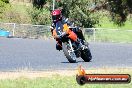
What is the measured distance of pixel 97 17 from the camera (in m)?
49.5

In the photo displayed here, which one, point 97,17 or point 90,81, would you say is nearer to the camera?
point 90,81

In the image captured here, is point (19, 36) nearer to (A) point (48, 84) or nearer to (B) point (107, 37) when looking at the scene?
(B) point (107, 37)

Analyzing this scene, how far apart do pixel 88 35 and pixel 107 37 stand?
5.35ft

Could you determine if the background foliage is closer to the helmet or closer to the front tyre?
the front tyre

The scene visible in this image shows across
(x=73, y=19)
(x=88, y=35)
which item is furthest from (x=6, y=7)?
(x=88, y=35)

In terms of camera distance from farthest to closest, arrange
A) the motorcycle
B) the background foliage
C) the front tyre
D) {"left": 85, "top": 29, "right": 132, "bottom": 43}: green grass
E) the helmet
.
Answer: the background foliage < {"left": 85, "top": 29, "right": 132, "bottom": 43}: green grass < the front tyre < the motorcycle < the helmet

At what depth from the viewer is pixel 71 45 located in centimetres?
1920

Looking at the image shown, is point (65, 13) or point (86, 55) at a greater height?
point (86, 55)

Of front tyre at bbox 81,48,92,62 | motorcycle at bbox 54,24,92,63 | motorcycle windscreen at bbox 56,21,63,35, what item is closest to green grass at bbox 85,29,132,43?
front tyre at bbox 81,48,92,62

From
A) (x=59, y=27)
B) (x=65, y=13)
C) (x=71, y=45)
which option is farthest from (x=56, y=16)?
(x=65, y=13)

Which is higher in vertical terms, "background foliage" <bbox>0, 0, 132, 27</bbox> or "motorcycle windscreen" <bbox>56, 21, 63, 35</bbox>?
"motorcycle windscreen" <bbox>56, 21, 63, 35</bbox>

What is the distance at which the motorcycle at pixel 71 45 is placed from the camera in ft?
61.4

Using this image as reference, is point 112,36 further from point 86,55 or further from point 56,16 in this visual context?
point 56,16

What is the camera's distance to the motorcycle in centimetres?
1870
